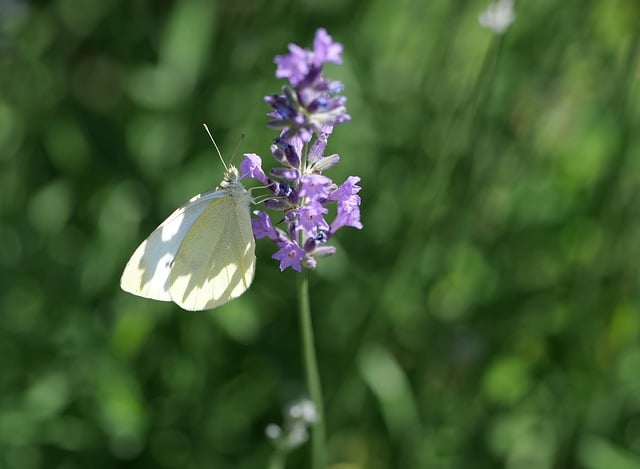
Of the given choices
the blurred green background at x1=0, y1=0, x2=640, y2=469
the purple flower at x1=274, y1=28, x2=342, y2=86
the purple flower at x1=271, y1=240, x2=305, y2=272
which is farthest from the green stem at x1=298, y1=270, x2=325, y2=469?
the blurred green background at x1=0, y1=0, x2=640, y2=469

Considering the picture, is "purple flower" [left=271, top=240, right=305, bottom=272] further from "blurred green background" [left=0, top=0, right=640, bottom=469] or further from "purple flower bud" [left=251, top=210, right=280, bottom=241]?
"blurred green background" [left=0, top=0, right=640, bottom=469]

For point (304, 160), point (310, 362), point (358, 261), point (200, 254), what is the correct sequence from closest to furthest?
point (304, 160) → point (310, 362) → point (200, 254) → point (358, 261)

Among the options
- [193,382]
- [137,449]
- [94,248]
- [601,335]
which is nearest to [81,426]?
[137,449]

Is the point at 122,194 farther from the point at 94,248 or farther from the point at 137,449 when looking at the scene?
the point at 137,449

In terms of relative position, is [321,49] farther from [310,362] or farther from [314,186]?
[310,362]

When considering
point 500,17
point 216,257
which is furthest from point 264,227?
point 500,17

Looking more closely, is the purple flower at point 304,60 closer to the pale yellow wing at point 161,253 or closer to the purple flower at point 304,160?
the purple flower at point 304,160

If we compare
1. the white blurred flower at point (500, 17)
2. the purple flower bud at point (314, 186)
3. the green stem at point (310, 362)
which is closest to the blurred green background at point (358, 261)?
the white blurred flower at point (500, 17)

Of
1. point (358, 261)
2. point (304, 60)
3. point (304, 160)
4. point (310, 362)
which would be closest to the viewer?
point (304, 60)
